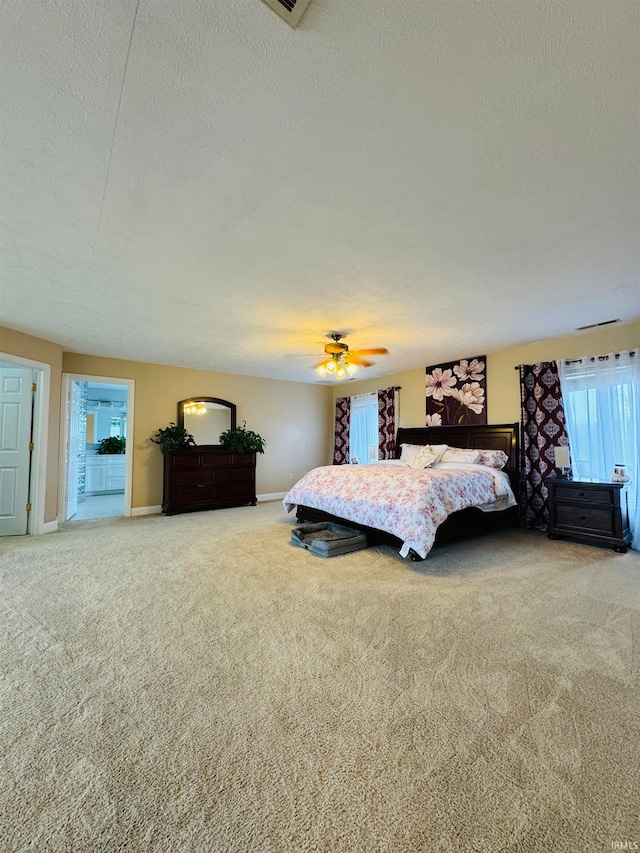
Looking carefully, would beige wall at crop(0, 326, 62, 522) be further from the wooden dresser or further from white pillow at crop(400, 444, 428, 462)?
white pillow at crop(400, 444, 428, 462)

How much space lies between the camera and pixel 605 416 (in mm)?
4078

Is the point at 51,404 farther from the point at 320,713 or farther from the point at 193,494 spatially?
the point at 320,713

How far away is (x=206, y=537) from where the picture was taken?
430 cm

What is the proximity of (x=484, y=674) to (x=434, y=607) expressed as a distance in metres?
0.70

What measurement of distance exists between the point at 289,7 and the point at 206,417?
588cm

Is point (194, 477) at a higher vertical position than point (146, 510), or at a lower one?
higher

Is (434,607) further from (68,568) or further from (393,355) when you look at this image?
(393,355)

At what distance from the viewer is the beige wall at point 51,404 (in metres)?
4.42

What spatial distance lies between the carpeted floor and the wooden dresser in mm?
2705

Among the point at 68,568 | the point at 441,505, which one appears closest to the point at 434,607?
the point at 441,505

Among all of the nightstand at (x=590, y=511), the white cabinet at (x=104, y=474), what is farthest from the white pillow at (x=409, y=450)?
the white cabinet at (x=104, y=474)

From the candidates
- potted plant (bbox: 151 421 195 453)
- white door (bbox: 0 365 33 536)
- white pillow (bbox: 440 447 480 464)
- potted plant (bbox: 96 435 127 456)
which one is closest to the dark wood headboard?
white pillow (bbox: 440 447 480 464)

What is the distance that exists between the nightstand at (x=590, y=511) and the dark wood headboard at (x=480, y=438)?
0.60m

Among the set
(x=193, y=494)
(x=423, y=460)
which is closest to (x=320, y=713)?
(x=423, y=460)
